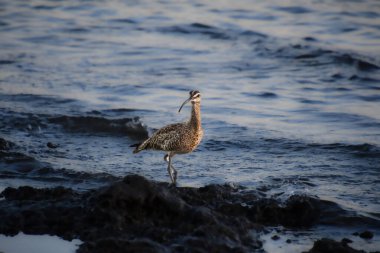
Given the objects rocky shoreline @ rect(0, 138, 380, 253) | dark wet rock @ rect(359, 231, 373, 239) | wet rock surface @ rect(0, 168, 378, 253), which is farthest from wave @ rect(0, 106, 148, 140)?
dark wet rock @ rect(359, 231, 373, 239)

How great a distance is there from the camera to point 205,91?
667 inches

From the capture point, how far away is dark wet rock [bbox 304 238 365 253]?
319 inches

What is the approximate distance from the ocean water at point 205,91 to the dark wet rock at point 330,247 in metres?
1.61

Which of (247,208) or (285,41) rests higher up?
(285,41)

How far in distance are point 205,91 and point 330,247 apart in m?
9.09

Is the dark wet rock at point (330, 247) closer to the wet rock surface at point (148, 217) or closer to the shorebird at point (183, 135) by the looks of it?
the wet rock surface at point (148, 217)

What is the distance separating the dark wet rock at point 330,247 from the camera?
319 inches

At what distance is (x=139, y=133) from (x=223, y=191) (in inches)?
180

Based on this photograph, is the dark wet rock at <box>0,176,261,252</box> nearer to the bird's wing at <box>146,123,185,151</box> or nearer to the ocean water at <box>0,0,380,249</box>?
the ocean water at <box>0,0,380,249</box>

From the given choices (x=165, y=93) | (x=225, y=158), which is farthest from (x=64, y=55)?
(x=225, y=158)

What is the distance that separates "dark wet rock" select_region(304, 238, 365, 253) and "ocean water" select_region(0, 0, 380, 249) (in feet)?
5.29

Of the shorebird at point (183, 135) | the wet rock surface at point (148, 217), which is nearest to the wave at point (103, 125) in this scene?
the shorebird at point (183, 135)

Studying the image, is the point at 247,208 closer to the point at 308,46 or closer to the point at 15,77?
the point at 15,77

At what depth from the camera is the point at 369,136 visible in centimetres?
1359
